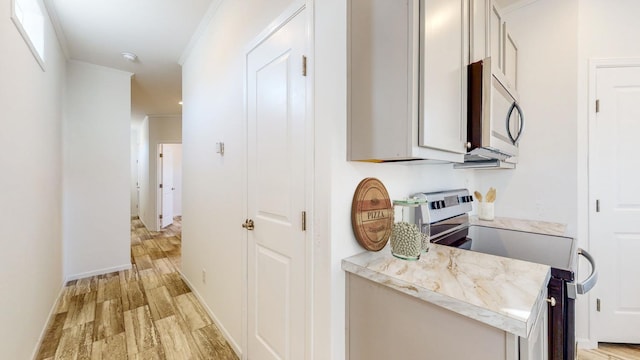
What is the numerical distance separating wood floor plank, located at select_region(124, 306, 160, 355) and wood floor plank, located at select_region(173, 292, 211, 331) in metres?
0.24

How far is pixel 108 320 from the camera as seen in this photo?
2373mm

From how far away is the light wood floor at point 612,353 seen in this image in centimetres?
190

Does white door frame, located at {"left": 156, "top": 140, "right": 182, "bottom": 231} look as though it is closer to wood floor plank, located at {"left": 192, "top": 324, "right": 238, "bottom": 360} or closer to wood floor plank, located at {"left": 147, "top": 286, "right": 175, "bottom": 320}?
wood floor plank, located at {"left": 147, "top": 286, "right": 175, "bottom": 320}

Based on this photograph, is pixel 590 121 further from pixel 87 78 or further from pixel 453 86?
pixel 87 78

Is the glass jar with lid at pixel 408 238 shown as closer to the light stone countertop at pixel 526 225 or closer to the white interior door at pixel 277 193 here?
the white interior door at pixel 277 193

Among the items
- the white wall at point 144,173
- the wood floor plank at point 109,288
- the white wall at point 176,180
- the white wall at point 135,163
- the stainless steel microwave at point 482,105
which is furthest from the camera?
the white wall at point 135,163

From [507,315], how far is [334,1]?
1.21 m

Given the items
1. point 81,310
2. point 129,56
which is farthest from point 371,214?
point 129,56

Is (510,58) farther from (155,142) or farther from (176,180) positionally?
(176,180)

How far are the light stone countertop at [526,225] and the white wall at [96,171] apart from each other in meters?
4.14

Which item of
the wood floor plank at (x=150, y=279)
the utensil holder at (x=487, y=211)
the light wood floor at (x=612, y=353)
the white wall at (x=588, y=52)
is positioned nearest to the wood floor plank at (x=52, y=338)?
the wood floor plank at (x=150, y=279)

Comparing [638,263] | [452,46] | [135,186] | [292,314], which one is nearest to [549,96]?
[638,263]

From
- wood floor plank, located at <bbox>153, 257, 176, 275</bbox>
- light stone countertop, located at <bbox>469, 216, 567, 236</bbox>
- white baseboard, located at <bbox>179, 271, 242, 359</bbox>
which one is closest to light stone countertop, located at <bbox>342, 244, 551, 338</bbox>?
light stone countertop, located at <bbox>469, 216, 567, 236</bbox>

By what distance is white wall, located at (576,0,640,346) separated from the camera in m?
1.96
